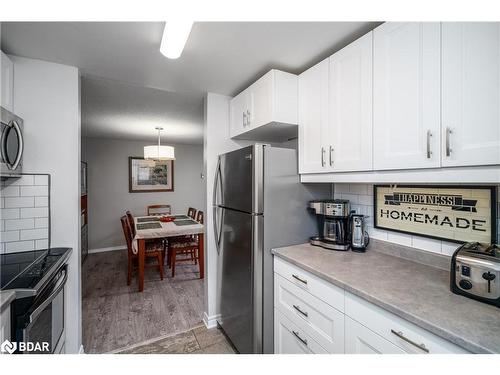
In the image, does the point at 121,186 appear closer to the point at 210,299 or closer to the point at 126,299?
the point at 126,299

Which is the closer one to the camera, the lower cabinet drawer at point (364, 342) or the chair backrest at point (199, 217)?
the lower cabinet drawer at point (364, 342)

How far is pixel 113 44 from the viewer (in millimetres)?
1417

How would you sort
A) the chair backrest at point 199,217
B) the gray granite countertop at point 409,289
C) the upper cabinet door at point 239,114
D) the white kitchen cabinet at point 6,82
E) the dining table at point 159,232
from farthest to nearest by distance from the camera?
1. the chair backrest at point 199,217
2. the dining table at point 159,232
3. the upper cabinet door at point 239,114
4. the white kitchen cabinet at point 6,82
5. the gray granite countertop at point 409,289

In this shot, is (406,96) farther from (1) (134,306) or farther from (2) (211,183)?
(1) (134,306)

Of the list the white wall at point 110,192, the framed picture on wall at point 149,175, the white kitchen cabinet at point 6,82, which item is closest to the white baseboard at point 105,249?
the white wall at point 110,192

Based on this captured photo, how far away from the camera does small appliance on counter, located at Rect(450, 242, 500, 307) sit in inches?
33.7

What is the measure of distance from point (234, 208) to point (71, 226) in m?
1.21

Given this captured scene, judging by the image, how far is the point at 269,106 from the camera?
65.7 inches

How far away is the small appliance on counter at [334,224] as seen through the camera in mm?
1584

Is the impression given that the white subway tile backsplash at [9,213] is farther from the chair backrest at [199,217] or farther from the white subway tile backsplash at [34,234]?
the chair backrest at [199,217]

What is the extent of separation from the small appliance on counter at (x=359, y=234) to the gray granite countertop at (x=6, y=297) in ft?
6.11

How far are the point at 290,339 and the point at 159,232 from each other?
2189 mm
